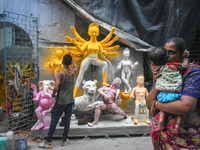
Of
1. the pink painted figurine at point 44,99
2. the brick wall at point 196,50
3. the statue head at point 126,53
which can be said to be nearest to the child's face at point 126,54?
the statue head at point 126,53

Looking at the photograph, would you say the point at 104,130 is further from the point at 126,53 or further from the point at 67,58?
the point at 126,53

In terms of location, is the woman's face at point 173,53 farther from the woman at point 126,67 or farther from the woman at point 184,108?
the woman at point 126,67

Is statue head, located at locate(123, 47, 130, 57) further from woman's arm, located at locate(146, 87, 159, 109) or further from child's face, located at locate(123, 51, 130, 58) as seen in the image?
woman's arm, located at locate(146, 87, 159, 109)

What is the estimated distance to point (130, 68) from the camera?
467cm

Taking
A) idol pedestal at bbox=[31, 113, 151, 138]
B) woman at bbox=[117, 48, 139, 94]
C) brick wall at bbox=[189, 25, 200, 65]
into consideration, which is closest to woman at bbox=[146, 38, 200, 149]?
idol pedestal at bbox=[31, 113, 151, 138]

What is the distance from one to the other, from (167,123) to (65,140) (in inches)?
100

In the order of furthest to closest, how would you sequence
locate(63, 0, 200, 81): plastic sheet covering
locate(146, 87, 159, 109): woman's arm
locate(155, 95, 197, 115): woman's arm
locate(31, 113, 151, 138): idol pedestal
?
locate(63, 0, 200, 81): plastic sheet covering
locate(31, 113, 151, 138): idol pedestal
locate(146, 87, 159, 109): woman's arm
locate(155, 95, 197, 115): woman's arm

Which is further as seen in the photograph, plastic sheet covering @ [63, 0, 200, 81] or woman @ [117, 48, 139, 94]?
plastic sheet covering @ [63, 0, 200, 81]

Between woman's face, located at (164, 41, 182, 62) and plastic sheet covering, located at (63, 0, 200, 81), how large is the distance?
3024 millimetres

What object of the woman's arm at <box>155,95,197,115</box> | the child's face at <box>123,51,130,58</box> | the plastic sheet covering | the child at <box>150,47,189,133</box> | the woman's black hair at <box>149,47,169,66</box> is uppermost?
the plastic sheet covering

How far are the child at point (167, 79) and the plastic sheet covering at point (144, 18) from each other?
3.06 metres

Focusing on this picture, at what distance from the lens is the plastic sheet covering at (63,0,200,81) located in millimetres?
4609

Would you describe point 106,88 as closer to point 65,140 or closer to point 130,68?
point 130,68

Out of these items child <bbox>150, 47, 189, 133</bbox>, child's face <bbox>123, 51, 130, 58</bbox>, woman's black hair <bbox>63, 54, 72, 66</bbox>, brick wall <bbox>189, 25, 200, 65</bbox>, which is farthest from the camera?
brick wall <bbox>189, 25, 200, 65</bbox>
